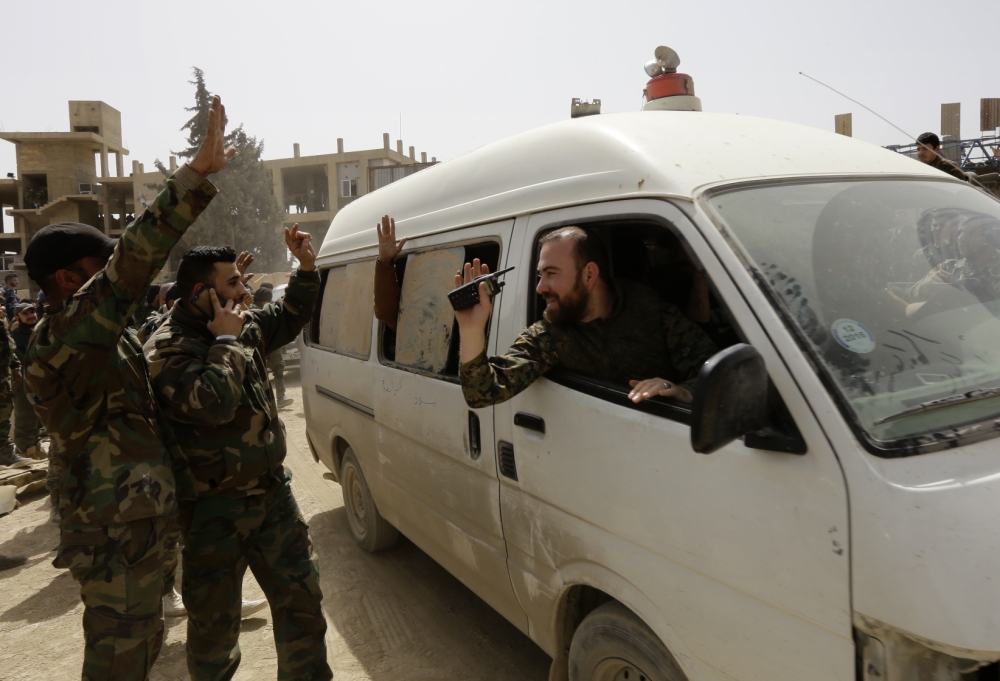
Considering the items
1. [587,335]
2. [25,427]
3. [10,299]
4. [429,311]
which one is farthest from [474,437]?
[10,299]

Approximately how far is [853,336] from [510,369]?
1017 mm

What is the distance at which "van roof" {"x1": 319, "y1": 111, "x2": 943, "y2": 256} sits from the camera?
204cm

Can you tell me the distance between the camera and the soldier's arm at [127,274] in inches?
84.6

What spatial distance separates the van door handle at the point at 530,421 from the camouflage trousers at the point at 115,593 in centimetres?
138

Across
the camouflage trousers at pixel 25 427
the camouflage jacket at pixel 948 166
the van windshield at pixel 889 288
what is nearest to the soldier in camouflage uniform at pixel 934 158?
the camouflage jacket at pixel 948 166

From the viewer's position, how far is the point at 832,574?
1438 mm

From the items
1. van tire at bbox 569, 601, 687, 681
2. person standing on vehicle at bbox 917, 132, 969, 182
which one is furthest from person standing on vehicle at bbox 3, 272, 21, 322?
person standing on vehicle at bbox 917, 132, 969, 182

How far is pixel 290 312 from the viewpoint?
3.14 m

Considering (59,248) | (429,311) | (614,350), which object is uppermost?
(59,248)

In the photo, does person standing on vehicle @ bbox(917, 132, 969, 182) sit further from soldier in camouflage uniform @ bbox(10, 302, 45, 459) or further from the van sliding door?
soldier in camouflage uniform @ bbox(10, 302, 45, 459)

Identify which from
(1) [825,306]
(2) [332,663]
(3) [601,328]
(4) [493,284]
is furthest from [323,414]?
(1) [825,306]

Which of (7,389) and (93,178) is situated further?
(93,178)

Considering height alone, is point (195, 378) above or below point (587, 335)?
below

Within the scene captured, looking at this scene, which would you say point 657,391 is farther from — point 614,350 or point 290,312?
point 290,312
